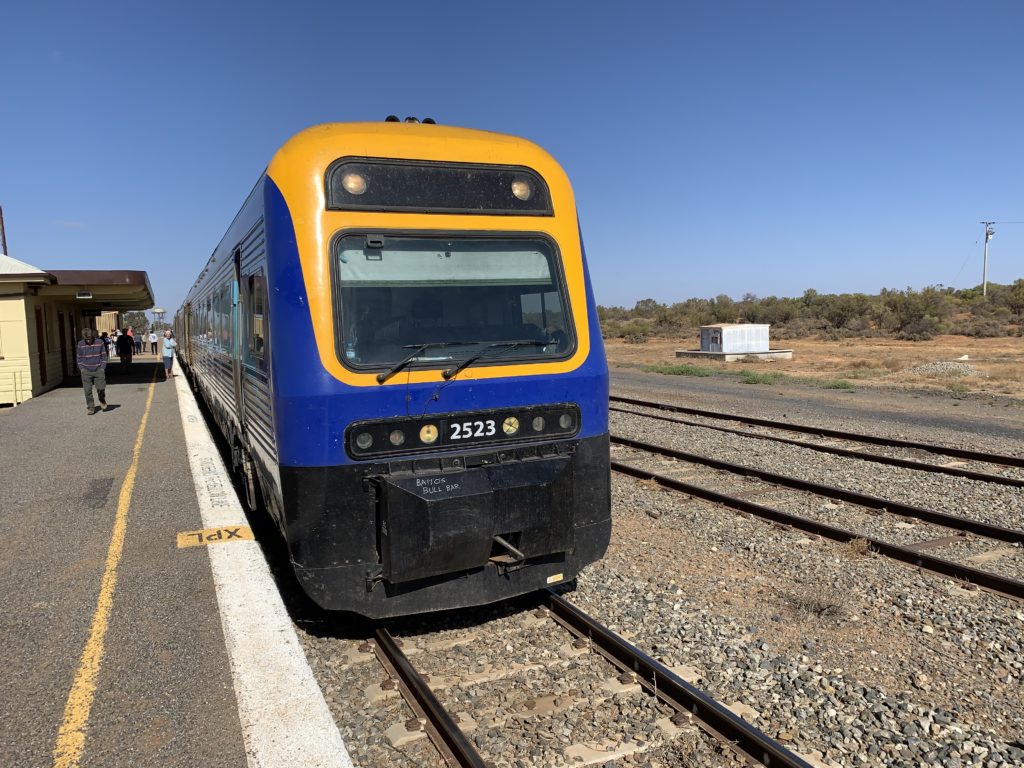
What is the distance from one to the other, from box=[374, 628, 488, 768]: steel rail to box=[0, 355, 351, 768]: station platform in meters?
0.44

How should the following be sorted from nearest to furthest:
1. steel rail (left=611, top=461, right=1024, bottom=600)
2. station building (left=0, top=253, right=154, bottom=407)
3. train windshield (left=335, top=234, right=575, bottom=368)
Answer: train windshield (left=335, top=234, right=575, bottom=368) → steel rail (left=611, top=461, right=1024, bottom=600) → station building (left=0, top=253, right=154, bottom=407)

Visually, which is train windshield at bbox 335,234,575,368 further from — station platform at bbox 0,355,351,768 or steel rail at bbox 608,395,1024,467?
steel rail at bbox 608,395,1024,467

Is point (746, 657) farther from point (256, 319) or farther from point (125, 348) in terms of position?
point (125, 348)

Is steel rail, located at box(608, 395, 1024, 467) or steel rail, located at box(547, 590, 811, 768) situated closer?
steel rail, located at box(547, 590, 811, 768)

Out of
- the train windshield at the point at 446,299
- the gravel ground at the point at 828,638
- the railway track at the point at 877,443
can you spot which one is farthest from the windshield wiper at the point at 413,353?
the railway track at the point at 877,443

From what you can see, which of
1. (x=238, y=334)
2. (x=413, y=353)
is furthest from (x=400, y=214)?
(x=238, y=334)

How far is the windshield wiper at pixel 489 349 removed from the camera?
4281mm

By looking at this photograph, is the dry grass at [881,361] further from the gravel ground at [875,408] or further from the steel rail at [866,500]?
the steel rail at [866,500]

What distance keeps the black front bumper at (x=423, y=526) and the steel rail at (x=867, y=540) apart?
3.34 metres

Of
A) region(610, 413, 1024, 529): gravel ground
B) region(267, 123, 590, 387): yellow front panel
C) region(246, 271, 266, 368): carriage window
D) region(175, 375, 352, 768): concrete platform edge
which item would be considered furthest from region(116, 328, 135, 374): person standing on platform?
region(267, 123, 590, 387): yellow front panel

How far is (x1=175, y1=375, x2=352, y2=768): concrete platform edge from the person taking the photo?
345cm

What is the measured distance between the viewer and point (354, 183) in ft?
14.1

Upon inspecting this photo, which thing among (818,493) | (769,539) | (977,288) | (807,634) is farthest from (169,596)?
(977,288)

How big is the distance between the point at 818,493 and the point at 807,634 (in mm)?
4078
